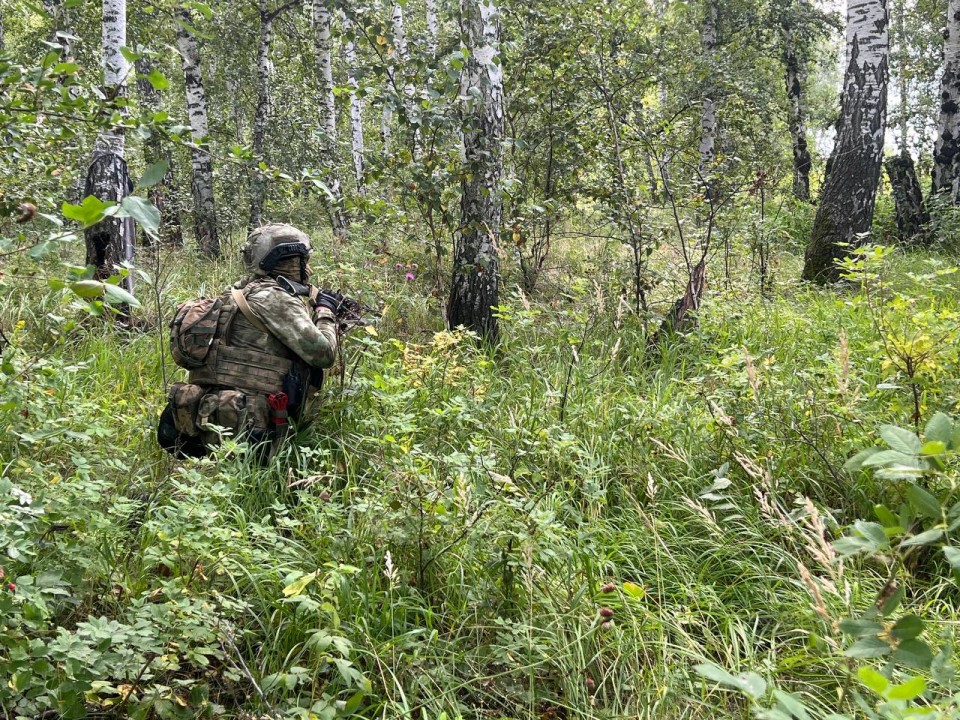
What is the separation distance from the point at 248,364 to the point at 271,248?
2.09ft

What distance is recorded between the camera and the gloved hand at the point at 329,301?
3.53m

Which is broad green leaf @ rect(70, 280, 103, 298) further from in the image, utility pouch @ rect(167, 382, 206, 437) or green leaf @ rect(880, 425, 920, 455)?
utility pouch @ rect(167, 382, 206, 437)

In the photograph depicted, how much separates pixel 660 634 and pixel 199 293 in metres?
5.54

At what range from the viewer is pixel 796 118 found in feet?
38.2

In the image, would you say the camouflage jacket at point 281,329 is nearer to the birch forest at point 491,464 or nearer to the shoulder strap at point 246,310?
the shoulder strap at point 246,310

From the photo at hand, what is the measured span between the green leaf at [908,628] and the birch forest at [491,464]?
0.04 ft

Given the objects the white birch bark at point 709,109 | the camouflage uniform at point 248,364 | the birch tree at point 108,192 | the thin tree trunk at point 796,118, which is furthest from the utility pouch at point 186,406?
the white birch bark at point 709,109

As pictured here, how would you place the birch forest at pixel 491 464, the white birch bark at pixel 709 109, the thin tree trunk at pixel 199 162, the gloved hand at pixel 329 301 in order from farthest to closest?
the white birch bark at pixel 709 109 → the thin tree trunk at pixel 199 162 → the gloved hand at pixel 329 301 → the birch forest at pixel 491 464

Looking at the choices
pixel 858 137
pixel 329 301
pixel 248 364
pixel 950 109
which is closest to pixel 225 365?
pixel 248 364

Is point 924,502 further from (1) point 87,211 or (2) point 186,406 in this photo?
(2) point 186,406

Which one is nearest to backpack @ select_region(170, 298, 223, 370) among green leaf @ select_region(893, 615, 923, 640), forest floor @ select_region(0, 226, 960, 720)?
forest floor @ select_region(0, 226, 960, 720)

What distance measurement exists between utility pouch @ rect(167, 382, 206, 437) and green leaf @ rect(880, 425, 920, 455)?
2893 millimetres

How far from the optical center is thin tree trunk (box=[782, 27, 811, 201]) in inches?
438

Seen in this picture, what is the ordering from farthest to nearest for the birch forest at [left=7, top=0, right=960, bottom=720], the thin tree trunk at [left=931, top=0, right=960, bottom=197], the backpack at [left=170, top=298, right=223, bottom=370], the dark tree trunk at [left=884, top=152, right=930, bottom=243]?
the dark tree trunk at [left=884, top=152, right=930, bottom=243] < the thin tree trunk at [left=931, top=0, right=960, bottom=197] < the backpack at [left=170, top=298, right=223, bottom=370] < the birch forest at [left=7, top=0, right=960, bottom=720]
